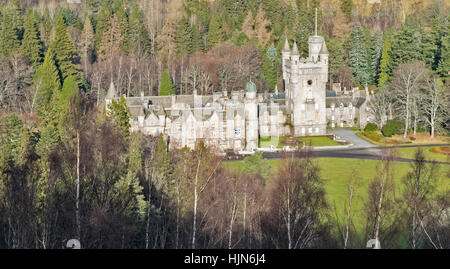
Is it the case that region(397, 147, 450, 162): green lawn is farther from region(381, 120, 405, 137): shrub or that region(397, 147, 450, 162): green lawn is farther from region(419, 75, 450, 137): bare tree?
region(419, 75, 450, 137): bare tree

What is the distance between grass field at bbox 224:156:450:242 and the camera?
48.5 meters

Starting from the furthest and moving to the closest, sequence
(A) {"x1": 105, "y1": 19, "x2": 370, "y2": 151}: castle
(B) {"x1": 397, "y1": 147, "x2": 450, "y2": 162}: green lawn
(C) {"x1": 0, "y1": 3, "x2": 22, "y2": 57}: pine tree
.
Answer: (C) {"x1": 0, "y1": 3, "x2": 22, "y2": 57}: pine tree, (A) {"x1": 105, "y1": 19, "x2": 370, "y2": 151}: castle, (B) {"x1": 397, "y1": 147, "x2": 450, "y2": 162}: green lawn

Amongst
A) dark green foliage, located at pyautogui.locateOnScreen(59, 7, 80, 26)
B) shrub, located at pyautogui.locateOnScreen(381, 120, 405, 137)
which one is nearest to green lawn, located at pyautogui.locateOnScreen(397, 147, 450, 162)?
shrub, located at pyautogui.locateOnScreen(381, 120, 405, 137)

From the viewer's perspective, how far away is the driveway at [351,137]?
3007 inches

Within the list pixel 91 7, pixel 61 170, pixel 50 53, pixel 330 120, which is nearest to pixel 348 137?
pixel 330 120

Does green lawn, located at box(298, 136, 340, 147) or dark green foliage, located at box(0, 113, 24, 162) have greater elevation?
dark green foliage, located at box(0, 113, 24, 162)

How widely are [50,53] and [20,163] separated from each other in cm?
4582

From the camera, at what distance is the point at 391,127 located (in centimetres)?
7981

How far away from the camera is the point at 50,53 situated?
91188 millimetres

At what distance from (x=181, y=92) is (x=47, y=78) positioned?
17.9 meters

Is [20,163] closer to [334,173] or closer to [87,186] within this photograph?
[87,186]

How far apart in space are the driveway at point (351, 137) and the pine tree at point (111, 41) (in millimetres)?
39217

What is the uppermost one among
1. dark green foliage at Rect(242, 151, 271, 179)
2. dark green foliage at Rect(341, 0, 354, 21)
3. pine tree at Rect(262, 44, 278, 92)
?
dark green foliage at Rect(341, 0, 354, 21)

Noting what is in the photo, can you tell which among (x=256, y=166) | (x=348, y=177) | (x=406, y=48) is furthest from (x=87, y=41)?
(x=256, y=166)
